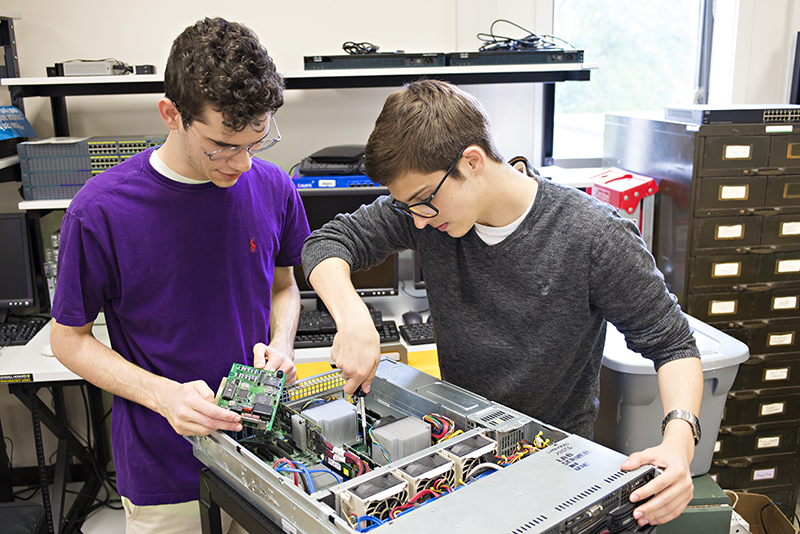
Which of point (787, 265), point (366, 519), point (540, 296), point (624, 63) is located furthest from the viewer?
point (624, 63)

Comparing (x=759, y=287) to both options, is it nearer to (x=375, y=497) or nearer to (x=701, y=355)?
(x=701, y=355)

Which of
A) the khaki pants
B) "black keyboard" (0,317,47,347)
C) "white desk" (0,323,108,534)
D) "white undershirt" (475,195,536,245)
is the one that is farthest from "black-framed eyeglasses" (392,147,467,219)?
"black keyboard" (0,317,47,347)

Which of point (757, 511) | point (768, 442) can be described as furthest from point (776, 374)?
point (757, 511)

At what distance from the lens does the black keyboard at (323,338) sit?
225cm

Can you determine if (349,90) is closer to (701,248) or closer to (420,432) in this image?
(701,248)

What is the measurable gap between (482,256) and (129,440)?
0.81 m

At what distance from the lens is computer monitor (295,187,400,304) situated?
240 centimetres

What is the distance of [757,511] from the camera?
2.27 meters

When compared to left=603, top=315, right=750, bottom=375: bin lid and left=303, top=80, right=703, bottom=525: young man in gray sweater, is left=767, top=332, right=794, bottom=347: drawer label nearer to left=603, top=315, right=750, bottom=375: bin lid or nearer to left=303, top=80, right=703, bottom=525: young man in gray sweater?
left=603, top=315, right=750, bottom=375: bin lid

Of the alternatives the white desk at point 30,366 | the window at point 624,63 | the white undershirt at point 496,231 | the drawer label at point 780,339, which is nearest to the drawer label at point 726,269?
the drawer label at point 780,339

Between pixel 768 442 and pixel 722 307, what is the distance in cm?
59

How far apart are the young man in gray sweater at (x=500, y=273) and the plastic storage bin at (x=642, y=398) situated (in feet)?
2.31

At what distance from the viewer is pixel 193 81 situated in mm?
1062

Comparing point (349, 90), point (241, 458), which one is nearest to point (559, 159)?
point (349, 90)
